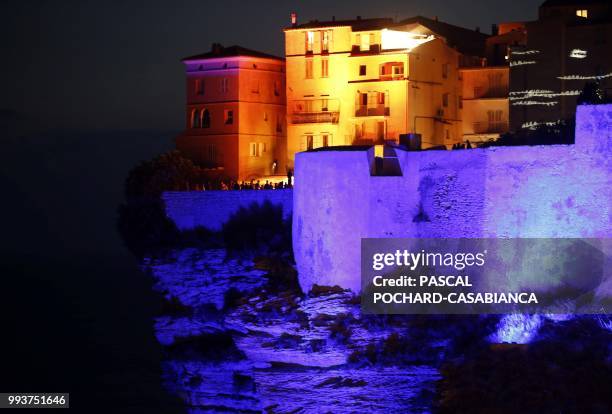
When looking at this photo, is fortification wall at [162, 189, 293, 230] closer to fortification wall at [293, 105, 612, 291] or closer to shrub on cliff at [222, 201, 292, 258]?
shrub on cliff at [222, 201, 292, 258]

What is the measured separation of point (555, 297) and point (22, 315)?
48221 millimetres

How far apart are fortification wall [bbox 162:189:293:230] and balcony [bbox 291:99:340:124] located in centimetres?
826

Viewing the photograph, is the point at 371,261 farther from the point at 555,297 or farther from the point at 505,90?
the point at 505,90

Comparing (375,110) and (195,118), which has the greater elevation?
(375,110)

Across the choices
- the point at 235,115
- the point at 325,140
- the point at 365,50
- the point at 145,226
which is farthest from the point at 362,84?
the point at 145,226

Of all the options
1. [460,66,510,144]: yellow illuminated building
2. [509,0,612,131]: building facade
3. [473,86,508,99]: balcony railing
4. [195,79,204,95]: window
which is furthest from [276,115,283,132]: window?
[509,0,612,131]: building facade

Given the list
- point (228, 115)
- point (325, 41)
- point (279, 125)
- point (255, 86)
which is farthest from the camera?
point (279, 125)

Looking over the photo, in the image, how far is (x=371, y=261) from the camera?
5006 cm

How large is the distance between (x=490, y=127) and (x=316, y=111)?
7.52 metres

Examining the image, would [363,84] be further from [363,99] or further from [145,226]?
[145,226]

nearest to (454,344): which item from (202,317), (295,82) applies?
(202,317)

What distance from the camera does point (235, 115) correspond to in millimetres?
65812

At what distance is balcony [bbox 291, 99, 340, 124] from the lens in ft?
212

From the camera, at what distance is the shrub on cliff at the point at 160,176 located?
6088 cm
